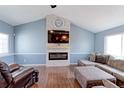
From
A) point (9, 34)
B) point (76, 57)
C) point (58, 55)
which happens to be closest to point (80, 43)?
point (76, 57)

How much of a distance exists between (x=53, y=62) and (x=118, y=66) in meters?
3.75

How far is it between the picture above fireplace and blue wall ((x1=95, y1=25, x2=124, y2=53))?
5.87 ft

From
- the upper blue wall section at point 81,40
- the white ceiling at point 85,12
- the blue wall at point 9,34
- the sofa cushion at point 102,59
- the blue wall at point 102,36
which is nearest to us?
the white ceiling at point 85,12

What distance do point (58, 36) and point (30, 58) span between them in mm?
1990

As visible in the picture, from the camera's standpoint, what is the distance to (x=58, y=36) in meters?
7.49

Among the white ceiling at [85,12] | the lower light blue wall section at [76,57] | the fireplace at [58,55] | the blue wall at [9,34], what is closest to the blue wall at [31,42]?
the blue wall at [9,34]

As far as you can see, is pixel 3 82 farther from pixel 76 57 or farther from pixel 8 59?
pixel 76 57

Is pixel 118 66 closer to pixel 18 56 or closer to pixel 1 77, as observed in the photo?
pixel 1 77

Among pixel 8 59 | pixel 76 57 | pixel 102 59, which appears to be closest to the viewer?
pixel 102 59

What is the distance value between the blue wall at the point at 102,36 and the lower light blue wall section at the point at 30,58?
311 cm

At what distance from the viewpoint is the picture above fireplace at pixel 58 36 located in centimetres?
742

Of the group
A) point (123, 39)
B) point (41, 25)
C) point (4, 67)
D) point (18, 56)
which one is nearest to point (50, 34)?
point (41, 25)

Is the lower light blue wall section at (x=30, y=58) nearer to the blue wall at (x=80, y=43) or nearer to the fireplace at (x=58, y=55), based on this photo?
the fireplace at (x=58, y=55)

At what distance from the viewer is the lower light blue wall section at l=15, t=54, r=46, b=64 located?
25.0 ft
